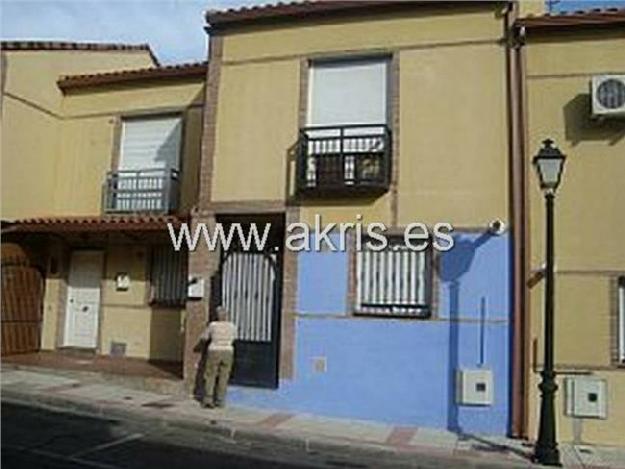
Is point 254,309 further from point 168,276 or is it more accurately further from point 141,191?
point 141,191

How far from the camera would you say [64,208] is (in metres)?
16.6

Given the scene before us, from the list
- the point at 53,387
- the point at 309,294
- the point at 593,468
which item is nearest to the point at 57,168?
the point at 53,387

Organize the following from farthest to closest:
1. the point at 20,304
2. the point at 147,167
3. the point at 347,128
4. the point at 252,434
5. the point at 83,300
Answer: the point at 83,300
the point at 147,167
the point at 20,304
the point at 347,128
the point at 252,434

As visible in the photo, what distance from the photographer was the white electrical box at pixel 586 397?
10938 mm

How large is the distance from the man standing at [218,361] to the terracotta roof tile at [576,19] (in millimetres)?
6965

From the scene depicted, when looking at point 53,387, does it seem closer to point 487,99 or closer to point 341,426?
point 341,426

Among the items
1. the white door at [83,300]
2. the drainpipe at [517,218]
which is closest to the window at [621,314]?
the drainpipe at [517,218]

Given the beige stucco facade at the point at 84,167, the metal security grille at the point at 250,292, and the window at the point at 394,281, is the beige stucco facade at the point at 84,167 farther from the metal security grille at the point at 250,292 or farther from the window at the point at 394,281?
the window at the point at 394,281

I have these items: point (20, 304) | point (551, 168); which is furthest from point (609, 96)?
point (20, 304)

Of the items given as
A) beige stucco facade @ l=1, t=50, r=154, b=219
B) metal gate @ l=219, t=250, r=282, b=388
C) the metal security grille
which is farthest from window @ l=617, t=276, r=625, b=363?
beige stucco facade @ l=1, t=50, r=154, b=219

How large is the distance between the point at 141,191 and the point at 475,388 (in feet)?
27.4

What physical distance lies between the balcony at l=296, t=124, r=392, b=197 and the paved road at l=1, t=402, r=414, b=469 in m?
4.42

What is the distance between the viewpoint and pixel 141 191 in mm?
15828

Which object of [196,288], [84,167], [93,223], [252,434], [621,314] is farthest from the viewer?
[84,167]
